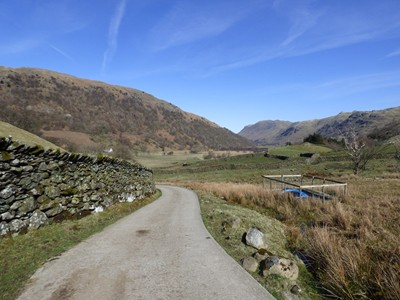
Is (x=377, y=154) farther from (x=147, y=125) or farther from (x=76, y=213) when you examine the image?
(x=147, y=125)

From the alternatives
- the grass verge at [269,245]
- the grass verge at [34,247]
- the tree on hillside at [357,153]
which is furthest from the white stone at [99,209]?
the tree on hillside at [357,153]

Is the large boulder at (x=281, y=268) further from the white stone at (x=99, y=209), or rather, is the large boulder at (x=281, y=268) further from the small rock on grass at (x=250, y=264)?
the white stone at (x=99, y=209)

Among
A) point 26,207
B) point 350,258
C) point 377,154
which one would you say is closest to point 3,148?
point 26,207

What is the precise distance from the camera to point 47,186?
30.7ft

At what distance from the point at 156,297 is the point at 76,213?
6618 mm

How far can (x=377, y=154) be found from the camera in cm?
6378

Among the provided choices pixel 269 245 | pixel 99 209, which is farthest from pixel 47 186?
pixel 269 245

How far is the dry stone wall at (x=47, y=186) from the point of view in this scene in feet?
25.8

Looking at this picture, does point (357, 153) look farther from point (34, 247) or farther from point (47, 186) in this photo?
point (34, 247)

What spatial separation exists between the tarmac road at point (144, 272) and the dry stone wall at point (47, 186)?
169 cm

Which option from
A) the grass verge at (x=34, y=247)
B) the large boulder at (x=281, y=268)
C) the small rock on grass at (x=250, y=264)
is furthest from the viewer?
the small rock on grass at (x=250, y=264)

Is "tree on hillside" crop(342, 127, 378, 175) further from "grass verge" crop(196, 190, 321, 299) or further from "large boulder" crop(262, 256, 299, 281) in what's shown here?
"large boulder" crop(262, 256, 299, 281)

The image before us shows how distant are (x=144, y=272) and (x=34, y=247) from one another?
117 inches

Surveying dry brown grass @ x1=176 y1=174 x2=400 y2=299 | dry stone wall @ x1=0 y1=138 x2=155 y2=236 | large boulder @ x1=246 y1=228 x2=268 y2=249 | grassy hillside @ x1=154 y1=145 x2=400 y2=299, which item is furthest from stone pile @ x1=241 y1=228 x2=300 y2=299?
dry stone wall @ x1=0 y1=138 x2=155 y2=236
